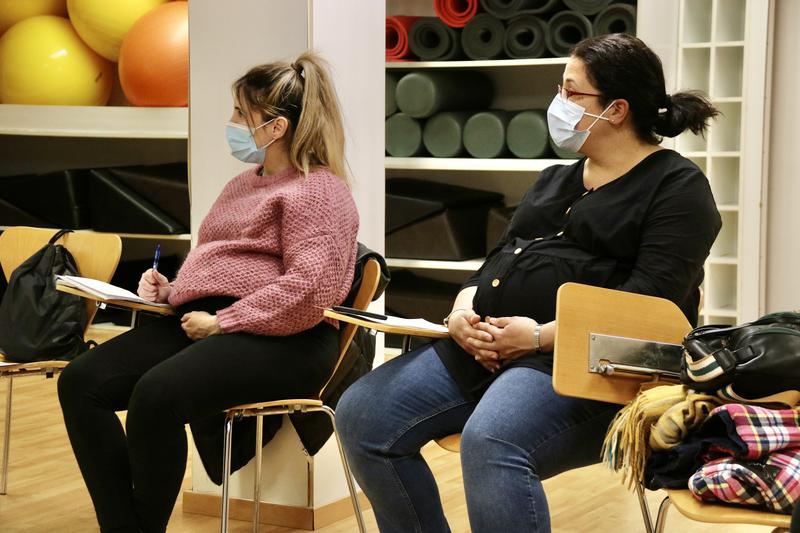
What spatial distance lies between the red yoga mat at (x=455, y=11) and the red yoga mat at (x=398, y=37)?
17cm

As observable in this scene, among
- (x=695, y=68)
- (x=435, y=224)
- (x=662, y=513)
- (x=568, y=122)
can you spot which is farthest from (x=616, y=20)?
(x=662, y=513)

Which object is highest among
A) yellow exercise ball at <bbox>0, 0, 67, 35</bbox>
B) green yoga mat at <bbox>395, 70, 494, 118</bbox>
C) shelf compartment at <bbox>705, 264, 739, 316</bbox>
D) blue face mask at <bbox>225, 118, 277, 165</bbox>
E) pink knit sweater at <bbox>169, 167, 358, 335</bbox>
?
yellow exercise ball at <bbox>0, 0, 67, 35</bbox>

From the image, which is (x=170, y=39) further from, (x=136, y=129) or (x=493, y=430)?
(x=493, y=430)

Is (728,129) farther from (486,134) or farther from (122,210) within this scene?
(122,210)

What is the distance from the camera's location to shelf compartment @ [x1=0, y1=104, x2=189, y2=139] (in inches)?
211

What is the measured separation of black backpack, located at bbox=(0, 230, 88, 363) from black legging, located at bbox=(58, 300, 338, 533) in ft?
1.75

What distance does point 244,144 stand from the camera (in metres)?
2.62

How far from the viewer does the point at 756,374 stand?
1.62 meters

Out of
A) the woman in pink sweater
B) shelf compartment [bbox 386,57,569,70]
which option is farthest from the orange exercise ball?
the woman in pink sweater

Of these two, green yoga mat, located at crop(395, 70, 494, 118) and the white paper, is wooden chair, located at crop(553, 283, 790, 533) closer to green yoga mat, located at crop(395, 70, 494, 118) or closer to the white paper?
the white paper

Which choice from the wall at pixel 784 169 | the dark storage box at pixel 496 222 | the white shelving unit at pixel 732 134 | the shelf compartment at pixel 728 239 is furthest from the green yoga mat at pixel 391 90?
the wall at pixel 784 169

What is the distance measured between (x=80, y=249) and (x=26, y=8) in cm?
334

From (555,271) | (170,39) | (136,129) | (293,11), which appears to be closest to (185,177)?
(136,129)

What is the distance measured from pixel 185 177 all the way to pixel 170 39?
79 centimetres
